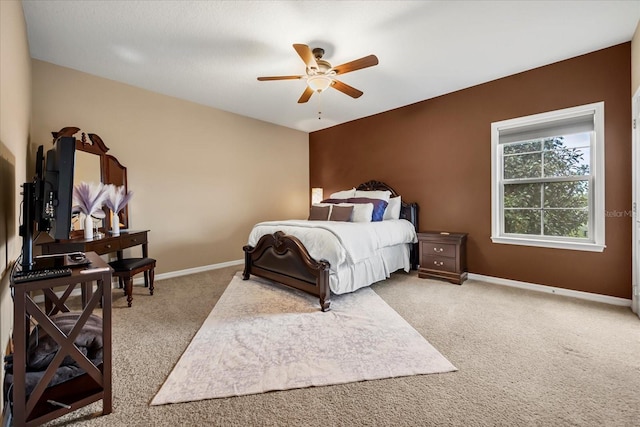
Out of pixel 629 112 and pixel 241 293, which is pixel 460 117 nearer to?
pixel 629 112

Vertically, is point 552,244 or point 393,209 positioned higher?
point 393,209

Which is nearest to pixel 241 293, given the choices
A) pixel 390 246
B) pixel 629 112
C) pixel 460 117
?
pixel 390 246

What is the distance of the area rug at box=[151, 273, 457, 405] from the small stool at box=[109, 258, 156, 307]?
92 cm

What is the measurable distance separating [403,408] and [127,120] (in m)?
4.21

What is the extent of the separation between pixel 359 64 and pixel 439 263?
2.63 meters

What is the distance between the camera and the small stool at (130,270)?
2.82 metres

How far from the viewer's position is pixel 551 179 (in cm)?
323

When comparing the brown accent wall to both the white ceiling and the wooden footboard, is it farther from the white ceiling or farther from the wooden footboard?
the wooden footboard

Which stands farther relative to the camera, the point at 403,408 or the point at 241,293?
the point at 241,293

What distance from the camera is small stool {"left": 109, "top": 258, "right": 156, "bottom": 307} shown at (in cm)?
282

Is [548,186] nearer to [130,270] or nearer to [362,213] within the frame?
[362,213]

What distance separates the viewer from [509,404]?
4.71 feet

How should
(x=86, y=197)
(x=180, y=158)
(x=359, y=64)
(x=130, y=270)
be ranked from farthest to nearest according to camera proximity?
(x=180, y=158) < (x=130, y=270) < (x=86, y=197) < (x=359, y=64)

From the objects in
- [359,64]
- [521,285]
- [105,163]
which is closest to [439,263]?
[521,285]
